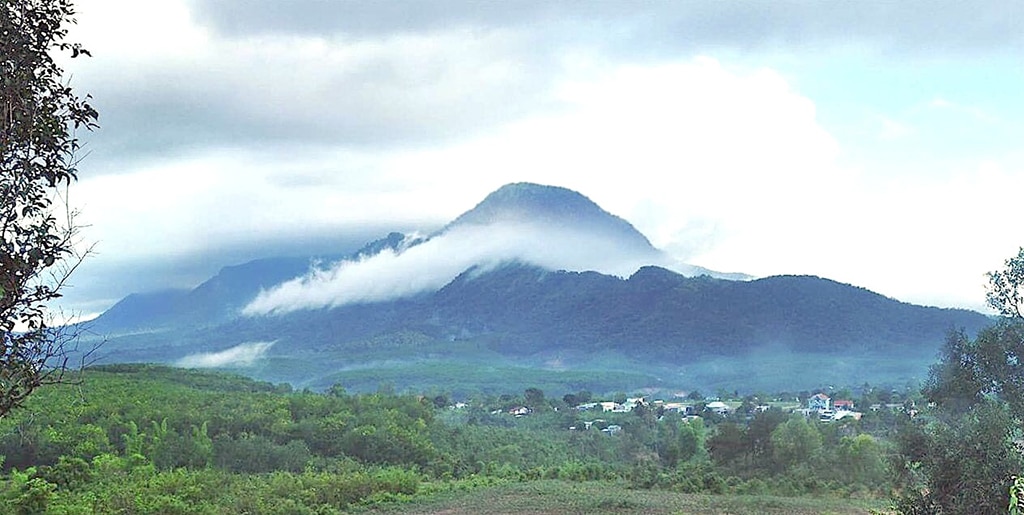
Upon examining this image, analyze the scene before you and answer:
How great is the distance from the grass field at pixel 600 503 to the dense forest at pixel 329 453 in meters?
1.17

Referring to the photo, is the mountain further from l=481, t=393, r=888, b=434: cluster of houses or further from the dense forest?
the dense forest

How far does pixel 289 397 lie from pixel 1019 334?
3895 centimetres

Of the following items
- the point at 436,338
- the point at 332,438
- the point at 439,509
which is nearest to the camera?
the point at 439,509

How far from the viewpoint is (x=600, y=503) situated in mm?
25219

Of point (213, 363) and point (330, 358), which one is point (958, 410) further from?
point (213, 363)

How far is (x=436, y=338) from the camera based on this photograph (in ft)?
479

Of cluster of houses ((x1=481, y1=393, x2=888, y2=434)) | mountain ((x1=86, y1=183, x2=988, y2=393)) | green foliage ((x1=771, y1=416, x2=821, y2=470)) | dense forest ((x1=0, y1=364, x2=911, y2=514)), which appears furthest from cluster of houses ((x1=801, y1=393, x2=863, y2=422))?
mountain ((x1=86, y1=183, x2=988, y2=393))

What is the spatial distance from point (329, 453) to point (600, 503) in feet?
61.4

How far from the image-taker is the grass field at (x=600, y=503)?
2447cm

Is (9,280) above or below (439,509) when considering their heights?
above

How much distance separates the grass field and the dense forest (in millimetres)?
1167

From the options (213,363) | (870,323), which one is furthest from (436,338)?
(870,323)

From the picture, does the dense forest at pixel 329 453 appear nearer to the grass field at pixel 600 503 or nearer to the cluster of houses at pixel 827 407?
the grass field at pixel 600 503

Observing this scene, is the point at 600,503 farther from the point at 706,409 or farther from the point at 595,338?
the point at 595,338
